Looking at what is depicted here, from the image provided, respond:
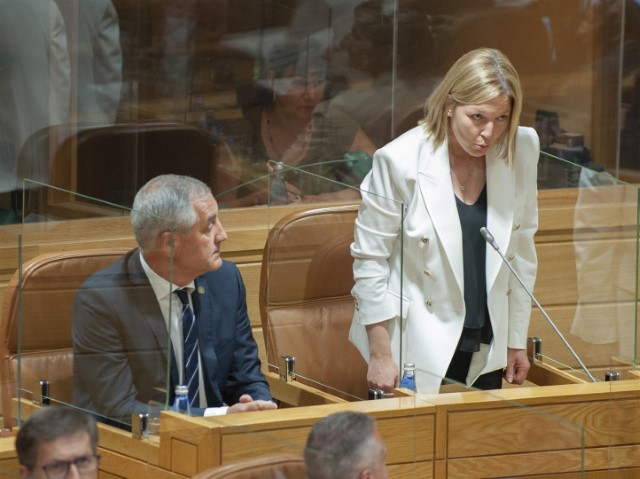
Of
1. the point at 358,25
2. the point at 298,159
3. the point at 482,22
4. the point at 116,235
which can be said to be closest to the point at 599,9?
the point at 482,22

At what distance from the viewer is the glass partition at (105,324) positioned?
2.53 metres

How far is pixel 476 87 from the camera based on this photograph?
287 centimetres

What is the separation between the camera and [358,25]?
427cm

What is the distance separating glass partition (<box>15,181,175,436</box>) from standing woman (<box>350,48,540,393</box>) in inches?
19.2

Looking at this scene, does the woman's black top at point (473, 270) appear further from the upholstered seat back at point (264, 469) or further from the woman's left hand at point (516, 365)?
the upholstered seat back at point (264, 469)

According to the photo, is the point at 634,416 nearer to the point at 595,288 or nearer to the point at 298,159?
the point at 595,288

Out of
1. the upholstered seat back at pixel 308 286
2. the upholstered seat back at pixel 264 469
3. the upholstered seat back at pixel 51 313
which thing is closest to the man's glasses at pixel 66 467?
the upholstered seat back at pixel 264 469

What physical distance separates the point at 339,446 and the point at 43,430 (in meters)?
0.45

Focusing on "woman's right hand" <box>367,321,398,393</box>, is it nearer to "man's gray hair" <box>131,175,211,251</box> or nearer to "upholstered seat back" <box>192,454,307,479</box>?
"man's gray hair" <box>131,175,211,251</box>

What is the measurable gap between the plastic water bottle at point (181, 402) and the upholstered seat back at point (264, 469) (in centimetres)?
33

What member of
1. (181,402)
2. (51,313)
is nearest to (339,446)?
(181,402)

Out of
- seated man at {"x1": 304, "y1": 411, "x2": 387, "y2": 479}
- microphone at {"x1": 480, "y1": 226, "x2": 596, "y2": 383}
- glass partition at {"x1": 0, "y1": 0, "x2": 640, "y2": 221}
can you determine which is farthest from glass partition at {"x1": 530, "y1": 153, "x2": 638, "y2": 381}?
seated man at {"x1": 304, "y1": 411, "x2": 387, "y2": 479}

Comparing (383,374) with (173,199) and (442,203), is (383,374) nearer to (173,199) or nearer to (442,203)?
(442,203)

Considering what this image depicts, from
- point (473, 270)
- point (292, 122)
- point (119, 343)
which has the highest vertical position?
point (292, 122)
